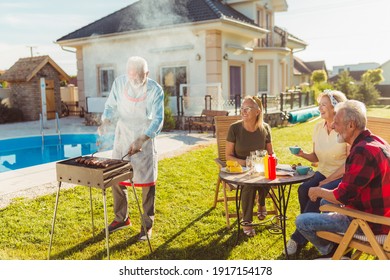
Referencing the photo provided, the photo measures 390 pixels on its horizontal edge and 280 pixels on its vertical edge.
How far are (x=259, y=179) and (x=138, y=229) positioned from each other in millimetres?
1331

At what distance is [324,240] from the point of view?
8.96ft

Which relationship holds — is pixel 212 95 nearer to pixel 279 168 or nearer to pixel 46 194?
pixel 46 194

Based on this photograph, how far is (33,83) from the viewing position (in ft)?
39.9

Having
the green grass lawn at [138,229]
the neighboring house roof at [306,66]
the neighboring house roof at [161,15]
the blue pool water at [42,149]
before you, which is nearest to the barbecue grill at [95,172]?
the green grass lawn at [138,229]

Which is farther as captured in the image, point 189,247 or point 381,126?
point 381,126

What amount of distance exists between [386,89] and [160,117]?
16390 mm

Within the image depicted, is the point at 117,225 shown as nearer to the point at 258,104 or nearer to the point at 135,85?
the point at 135,85

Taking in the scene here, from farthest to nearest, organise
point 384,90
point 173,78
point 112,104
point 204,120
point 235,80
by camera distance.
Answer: point 384,90, point 235,80, point 173,78, point 204,120, point 112,104

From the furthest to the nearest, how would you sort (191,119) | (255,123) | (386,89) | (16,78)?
(386,89), (16,78), (191,119), (255,123)

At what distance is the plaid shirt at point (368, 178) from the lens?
7.12 feet

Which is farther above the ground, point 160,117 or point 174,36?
point 174,36

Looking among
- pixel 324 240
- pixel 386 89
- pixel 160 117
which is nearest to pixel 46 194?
pixel 160 117

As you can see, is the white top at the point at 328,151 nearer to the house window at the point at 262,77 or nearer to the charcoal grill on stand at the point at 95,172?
the charcoal grill on stand at the point at 95,172

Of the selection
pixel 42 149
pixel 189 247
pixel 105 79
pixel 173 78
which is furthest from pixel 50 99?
pixel 189 247
